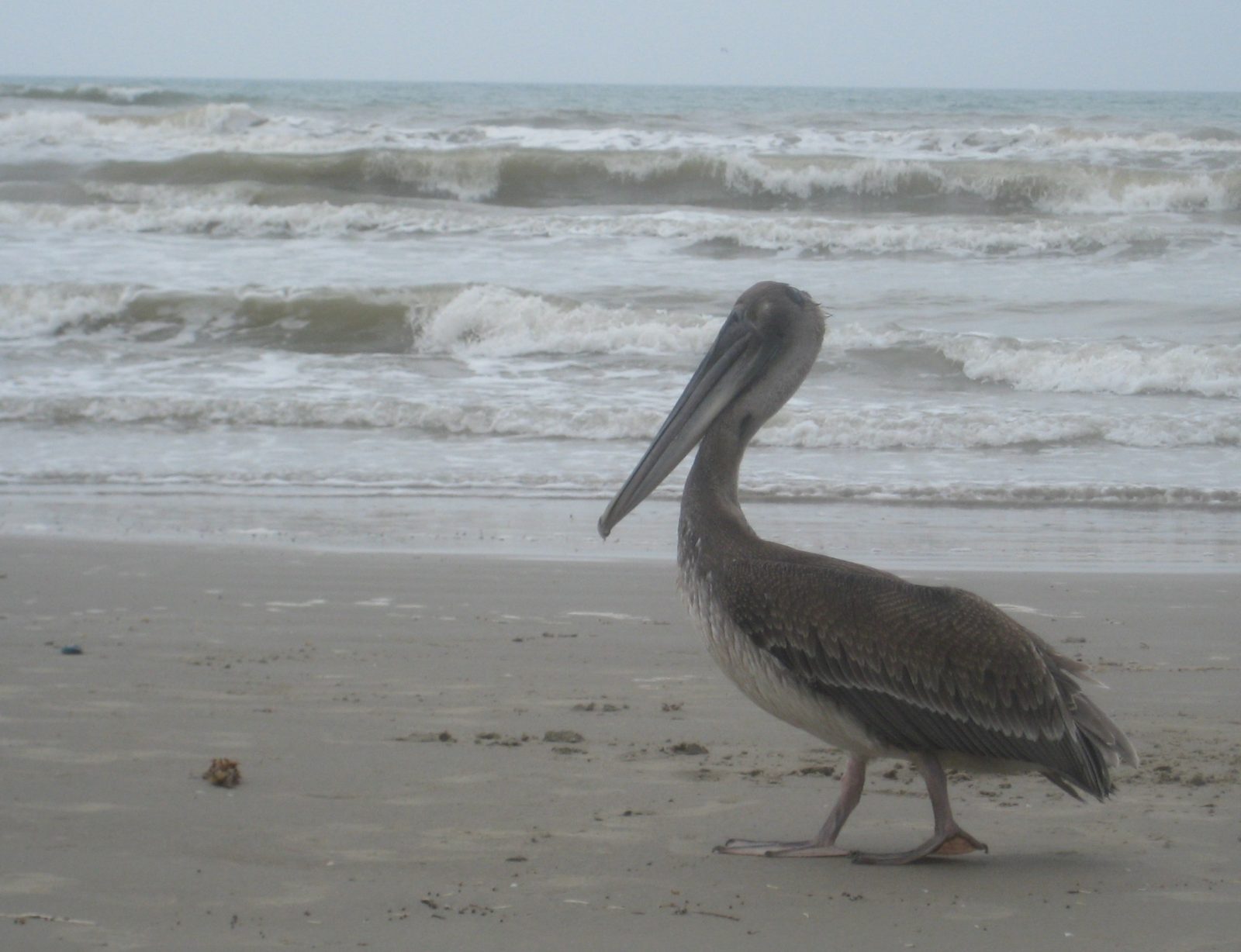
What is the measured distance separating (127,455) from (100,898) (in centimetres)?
662

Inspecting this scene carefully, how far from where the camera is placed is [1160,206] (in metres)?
23.4

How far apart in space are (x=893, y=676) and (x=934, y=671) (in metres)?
0.09

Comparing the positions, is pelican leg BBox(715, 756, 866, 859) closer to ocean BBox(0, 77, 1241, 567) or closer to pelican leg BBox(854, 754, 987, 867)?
pelican leg BBox(854, 754, 987, 867)

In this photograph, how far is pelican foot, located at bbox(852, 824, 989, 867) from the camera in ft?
10.5

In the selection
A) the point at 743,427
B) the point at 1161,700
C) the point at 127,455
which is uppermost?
the point at 743,427

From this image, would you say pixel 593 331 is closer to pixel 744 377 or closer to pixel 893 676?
pixel 744 377

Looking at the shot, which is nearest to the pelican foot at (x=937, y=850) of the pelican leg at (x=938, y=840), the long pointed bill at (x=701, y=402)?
the pelican leg at (x=938, y=840)

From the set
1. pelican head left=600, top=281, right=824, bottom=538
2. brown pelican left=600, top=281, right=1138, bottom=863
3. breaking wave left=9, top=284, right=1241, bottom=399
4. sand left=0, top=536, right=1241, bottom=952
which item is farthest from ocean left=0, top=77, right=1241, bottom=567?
brown pelican left=600, top=281, right=1138, bottom=863

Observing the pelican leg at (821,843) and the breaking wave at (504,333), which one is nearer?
the pelican leg at (821,843)

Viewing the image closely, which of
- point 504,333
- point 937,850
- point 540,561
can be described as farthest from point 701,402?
point 504,333

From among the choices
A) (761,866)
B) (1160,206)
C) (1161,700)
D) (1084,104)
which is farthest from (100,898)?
(1084,104)

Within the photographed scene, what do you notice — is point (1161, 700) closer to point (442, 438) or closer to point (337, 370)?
point (442, 438)

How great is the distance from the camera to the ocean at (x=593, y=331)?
7957 millimetres

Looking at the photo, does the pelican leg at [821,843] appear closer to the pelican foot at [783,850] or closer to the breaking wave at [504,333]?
the pelican foot at [783,850]
